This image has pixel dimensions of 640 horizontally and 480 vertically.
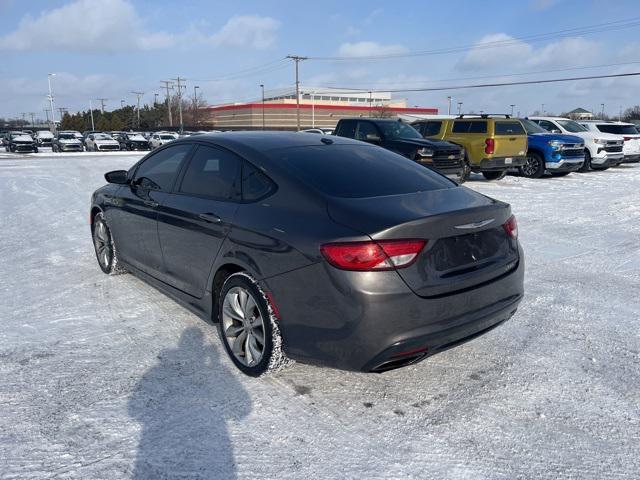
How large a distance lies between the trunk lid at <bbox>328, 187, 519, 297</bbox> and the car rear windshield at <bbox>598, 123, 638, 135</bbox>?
18.3m

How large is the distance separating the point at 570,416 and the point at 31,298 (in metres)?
4.65

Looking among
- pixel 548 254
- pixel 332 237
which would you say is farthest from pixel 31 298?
pixel 548 254

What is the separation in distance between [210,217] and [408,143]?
9.14 meters

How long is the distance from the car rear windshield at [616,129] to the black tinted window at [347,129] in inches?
427

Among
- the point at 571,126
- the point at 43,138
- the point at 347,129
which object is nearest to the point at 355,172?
the point at 347,129

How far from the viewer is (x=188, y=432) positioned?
2.82 meters

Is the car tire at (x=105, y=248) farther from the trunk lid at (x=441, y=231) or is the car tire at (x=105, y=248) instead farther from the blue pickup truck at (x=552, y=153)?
the blue pickup truck at (x=552, y=153)

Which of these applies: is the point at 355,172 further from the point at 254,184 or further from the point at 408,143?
the point at 408,143

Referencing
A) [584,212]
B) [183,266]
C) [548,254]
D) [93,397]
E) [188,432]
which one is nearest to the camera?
[188,432]

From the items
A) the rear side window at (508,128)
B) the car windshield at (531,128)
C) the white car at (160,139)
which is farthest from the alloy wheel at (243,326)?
the white car at (160,139)

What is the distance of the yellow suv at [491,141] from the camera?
13.8 meters

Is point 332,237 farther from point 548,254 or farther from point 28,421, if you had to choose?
point 548,254

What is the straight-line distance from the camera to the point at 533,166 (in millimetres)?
15484

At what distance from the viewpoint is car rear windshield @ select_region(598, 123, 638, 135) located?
1869 cm
